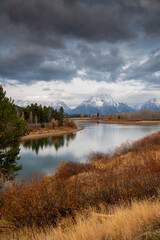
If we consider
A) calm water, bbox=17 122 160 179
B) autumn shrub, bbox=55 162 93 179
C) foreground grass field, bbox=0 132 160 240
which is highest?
foreground grass field, bbox=0 132 160 240

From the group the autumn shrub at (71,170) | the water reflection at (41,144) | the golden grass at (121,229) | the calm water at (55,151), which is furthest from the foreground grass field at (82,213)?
the water reflection at (41,144)

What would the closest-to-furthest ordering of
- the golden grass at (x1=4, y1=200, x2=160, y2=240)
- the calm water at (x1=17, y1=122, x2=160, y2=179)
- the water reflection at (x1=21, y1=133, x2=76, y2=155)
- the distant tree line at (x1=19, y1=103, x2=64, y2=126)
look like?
1. the golden grass at (x1=4, y1=200, x2=160, y2=240)
2. the calm water at (x1=17, y1=122, x2=160, y2=179)
3. the water reflection at (x1=21, y1=133, x2=76, y2=155)
4. the distant tree line at (x1=19, y1=103, x2=64, y2=126)

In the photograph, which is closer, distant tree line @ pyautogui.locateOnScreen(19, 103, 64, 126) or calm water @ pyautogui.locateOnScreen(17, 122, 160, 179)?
calm water @ pyautogui.locateOnScreen(17, 122, 160, 179)

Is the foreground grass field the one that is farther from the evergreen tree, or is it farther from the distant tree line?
the distant tree line

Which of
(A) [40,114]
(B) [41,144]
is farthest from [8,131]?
(A) [40,114]

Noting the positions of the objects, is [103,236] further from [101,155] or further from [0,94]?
[101,155]

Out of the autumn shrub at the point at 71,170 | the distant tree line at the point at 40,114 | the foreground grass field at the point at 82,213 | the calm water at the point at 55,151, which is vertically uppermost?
the distant tree line at the point at 40,114

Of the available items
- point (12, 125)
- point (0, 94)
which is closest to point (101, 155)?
point (12, 125)

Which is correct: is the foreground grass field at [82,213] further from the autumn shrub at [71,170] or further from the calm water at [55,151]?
the autumn shrub at [71,170]

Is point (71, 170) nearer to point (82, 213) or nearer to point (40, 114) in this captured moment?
point (82, 213)

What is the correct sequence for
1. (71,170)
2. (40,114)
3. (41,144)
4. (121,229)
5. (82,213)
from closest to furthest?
(121,229) < (82,213) < (71,170) < (41,144) < (40,114)

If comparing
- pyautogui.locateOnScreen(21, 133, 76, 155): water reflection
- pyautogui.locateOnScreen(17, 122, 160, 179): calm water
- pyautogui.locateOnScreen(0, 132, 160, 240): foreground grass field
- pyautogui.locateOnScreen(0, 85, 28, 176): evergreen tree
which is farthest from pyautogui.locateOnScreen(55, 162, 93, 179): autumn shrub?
pyautogui.locateOnScreen(21, 133, 76, 155): water reflection

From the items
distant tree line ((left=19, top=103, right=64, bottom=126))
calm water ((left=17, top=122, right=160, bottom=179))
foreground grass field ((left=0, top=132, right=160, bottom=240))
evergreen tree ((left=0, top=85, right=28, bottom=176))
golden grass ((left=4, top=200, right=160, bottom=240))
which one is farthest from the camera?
distant tree line ((left=19, top=103, right=64, bottom=126))

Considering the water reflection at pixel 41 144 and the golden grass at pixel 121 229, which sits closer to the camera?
the golden grass at pixel 121 229
